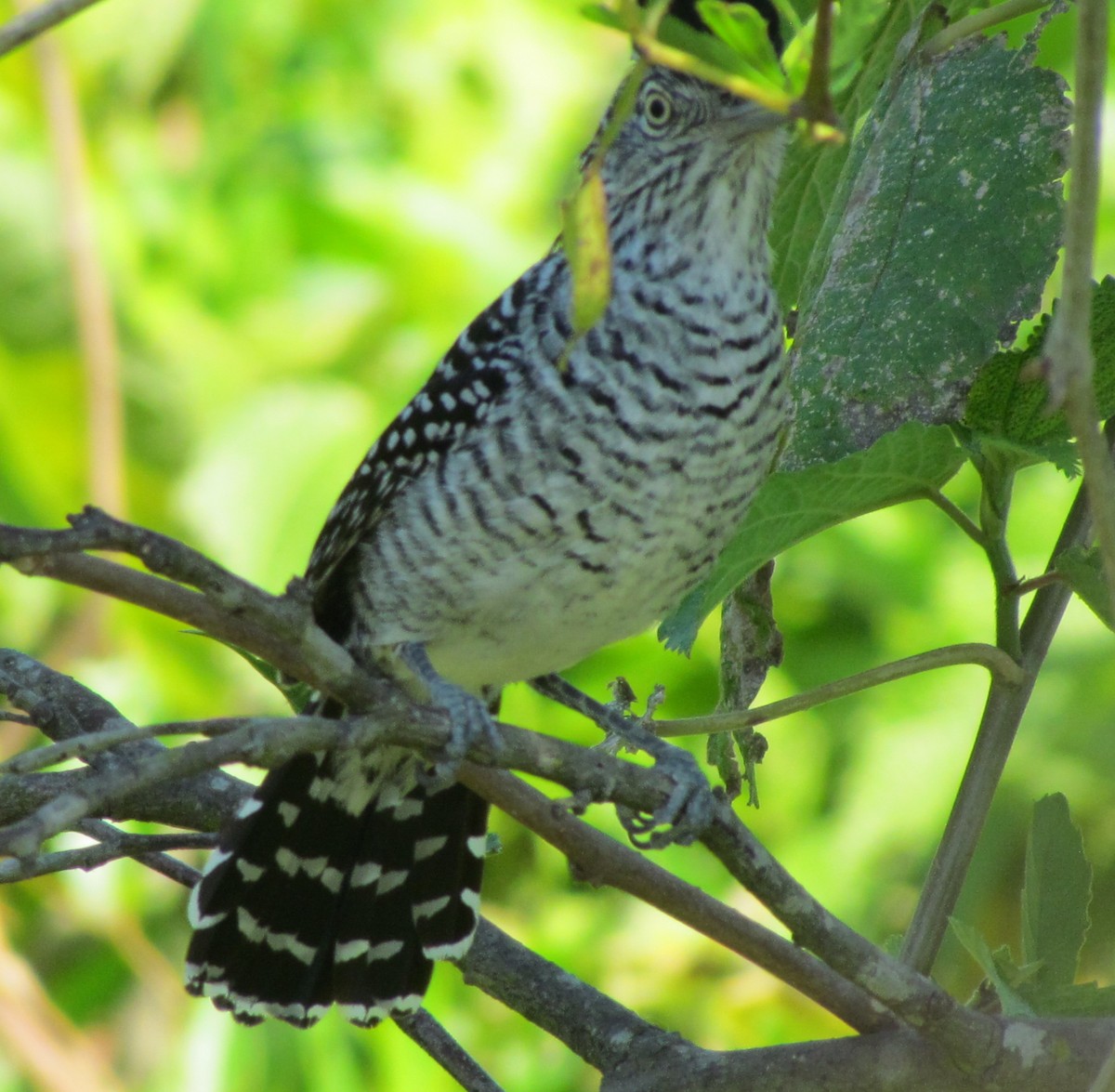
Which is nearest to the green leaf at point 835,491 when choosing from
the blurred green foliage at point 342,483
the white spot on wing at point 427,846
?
the white spot on wing at point 427,846

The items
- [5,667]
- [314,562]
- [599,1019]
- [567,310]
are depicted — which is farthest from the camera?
[314,562]

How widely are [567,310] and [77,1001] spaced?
3.11 meters

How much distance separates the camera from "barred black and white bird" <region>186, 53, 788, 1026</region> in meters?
2.20

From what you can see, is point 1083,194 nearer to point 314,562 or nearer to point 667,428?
point 667,428

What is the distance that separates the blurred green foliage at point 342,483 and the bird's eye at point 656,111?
156 centimetres

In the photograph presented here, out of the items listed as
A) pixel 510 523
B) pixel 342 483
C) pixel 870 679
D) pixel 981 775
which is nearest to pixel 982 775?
pixel 981 775

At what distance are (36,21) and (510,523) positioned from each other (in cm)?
128

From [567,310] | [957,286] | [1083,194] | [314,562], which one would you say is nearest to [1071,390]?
[1083,194]

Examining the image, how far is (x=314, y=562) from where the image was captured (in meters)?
2.56

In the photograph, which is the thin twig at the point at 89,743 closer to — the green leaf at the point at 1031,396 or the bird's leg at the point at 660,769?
the bird's leg at the point at 660,769

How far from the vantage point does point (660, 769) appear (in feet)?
6.65

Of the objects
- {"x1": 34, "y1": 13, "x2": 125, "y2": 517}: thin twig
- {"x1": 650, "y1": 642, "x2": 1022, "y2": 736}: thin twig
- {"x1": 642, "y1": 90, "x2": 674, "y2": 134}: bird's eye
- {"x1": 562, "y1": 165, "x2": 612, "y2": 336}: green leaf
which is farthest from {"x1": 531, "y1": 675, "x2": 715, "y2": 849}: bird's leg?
{"x1": 34, "y1": 13, "x2": 125, "y2": 517}: thin twig

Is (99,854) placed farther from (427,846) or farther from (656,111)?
(656,111)

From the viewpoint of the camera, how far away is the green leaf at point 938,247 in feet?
5.42
